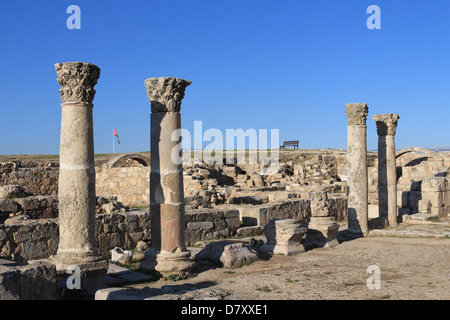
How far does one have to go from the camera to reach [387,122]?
1554cm

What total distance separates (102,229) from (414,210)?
42.1 ft

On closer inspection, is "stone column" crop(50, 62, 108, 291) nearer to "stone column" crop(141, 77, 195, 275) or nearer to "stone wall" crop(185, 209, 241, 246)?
"stone column" crop(141, 77, 195, 275)

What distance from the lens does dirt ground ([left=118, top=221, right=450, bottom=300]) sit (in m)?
6.86

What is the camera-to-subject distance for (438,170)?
24.1 meters

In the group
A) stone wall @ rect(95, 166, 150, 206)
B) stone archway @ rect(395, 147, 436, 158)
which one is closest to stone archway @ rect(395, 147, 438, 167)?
stone archway @ rect(395, 147, 436, 158)

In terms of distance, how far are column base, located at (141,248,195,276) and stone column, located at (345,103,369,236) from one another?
22.3 feet

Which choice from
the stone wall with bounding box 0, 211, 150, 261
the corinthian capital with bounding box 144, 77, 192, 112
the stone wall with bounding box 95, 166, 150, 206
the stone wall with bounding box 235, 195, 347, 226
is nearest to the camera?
the stone wall with bounding box 0, 211, 150, 261

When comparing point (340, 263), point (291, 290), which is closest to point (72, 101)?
point (291, 290)

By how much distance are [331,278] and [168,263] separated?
9.13 feet

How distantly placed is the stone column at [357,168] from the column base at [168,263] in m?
6.79

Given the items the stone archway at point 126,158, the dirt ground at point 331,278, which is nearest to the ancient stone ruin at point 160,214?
the dirt ground at point 331,278

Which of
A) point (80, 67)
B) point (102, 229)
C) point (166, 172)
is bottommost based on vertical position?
point (102, 229)

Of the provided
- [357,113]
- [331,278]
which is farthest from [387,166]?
[331,278]

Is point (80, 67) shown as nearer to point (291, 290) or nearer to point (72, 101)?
point (72, 101)
